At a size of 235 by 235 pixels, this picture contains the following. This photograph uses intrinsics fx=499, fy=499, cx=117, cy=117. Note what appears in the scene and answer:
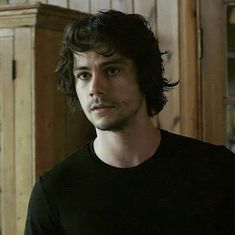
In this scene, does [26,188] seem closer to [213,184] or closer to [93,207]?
[93,207]

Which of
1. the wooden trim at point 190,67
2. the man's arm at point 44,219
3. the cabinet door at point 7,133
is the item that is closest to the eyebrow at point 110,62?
the man's arm at point 44,219

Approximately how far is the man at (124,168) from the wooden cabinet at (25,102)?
35 centimetres

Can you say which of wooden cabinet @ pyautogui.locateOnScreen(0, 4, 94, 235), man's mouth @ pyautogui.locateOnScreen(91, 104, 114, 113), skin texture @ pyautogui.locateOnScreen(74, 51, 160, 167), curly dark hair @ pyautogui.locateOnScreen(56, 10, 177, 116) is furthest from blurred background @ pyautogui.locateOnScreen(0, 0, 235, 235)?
man's mouth @ pyautogui.locateOnScreen(91, 104, 114, 113)

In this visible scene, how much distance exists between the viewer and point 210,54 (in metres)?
1.95

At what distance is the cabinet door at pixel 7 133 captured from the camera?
177cm

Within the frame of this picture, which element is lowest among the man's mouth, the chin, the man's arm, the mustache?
the man's arm

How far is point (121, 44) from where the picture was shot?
135cm

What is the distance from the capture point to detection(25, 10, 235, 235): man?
1270 mm

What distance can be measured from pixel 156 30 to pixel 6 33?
2.00ft

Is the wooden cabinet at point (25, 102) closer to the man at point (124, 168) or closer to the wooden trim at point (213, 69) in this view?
the man at point (124, 168)

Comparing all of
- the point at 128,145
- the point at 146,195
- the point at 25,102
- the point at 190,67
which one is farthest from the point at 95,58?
the point at 190,67

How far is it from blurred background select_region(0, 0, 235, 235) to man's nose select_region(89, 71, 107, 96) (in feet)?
1.58

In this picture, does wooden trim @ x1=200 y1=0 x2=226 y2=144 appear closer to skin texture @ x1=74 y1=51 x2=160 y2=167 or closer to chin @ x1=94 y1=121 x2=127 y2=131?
skin texture @ x1=74 y1=51 x2=160 y2=167

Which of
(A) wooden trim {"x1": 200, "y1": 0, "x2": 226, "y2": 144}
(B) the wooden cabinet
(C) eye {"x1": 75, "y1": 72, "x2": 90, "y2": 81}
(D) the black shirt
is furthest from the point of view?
(A) wooden trim {"x1": 200, "y1": 0, "x2": 226, "y2": 144}
